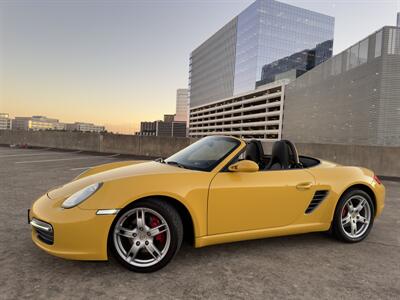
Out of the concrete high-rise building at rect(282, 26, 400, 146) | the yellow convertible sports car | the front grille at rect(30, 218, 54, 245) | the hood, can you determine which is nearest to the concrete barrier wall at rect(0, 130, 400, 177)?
the concrete high-rise building at rect(282, 26, 400, 146)

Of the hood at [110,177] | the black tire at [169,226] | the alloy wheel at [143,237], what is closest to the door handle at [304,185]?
the hood at [110,177]

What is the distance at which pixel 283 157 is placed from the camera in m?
3.77

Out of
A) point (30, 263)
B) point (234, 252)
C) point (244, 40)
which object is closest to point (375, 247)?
point (234, 252)

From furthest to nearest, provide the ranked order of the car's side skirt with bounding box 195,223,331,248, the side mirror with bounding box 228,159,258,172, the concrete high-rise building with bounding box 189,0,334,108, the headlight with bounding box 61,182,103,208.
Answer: the concrete high-rise building with bounding box 189,0,334,108 < the side mirror with bounding box 228,159,258,172 < the car's side skirt with bounding box 195,223,331,248 < the headlight with bounding box 61,182,103,208

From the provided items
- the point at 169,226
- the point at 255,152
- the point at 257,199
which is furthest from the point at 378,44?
the point at 169,226

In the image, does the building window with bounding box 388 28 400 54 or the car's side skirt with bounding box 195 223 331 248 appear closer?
the car's side skirt with bounding box 195 223 331 248

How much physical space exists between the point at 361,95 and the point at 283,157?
15.5 meters

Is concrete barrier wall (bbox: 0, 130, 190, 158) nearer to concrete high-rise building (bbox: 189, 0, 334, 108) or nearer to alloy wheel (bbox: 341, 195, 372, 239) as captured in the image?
alloy wheel (bbox: 341, 195, 372, 239)

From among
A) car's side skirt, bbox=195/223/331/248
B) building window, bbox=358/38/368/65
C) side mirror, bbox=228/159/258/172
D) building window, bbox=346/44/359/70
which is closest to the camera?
car's side skirt, bbox=195/223/331/248

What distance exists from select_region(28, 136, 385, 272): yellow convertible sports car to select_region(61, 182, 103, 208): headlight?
0.4 inches

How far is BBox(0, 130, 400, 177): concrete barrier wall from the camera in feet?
33.1

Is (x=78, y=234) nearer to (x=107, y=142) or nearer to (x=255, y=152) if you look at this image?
(x=255, y=152)

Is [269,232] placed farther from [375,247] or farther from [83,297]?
[83,297]

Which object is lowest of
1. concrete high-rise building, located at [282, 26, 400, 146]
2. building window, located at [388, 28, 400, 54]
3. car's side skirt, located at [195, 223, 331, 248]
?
car's side skirt, located at [195, 223, 331, 248]
